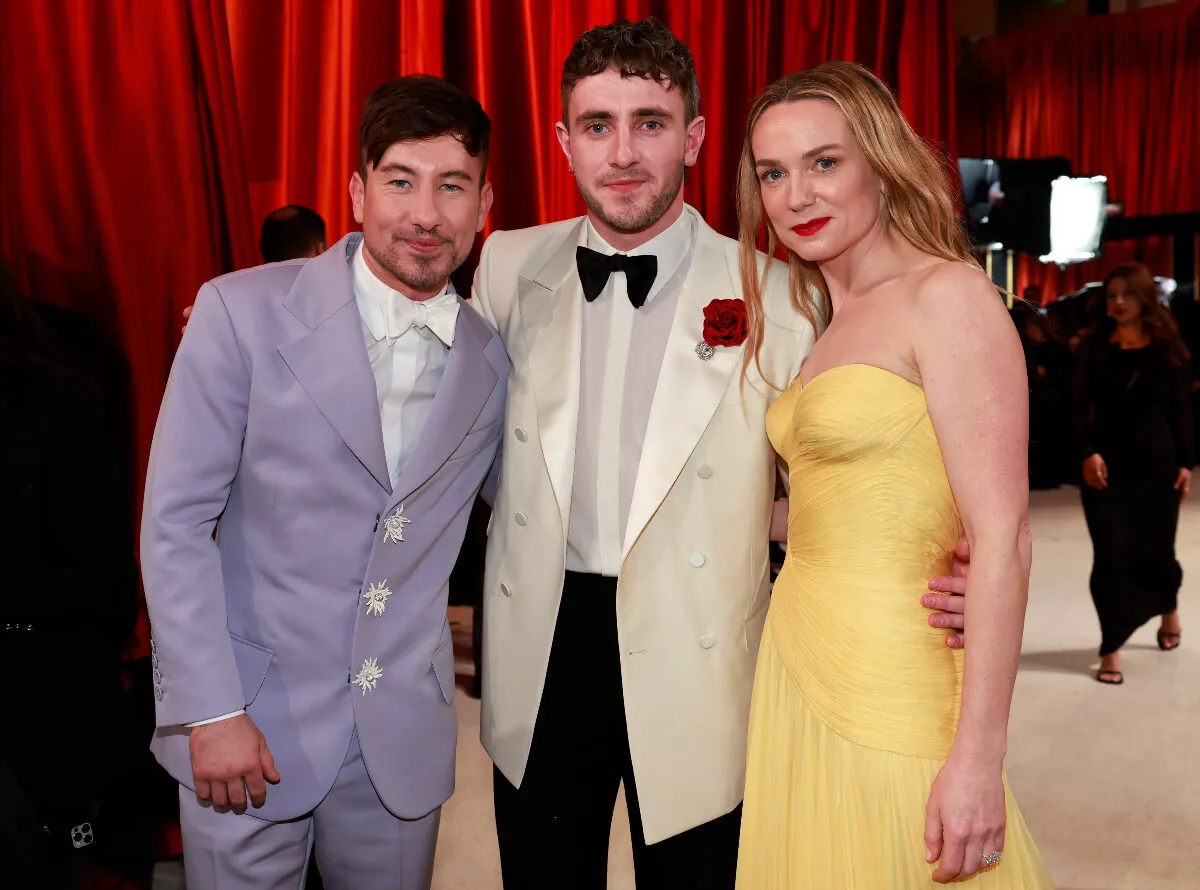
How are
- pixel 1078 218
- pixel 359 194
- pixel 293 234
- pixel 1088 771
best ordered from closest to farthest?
pixel 359 194, pixel 293 234, pixel 1088 771, pixel 1078 218

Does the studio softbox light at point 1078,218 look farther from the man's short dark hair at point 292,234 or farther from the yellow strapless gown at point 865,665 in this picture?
the yellow strapless gown at point 865,665

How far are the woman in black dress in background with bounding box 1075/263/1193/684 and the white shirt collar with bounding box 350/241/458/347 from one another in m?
3.84

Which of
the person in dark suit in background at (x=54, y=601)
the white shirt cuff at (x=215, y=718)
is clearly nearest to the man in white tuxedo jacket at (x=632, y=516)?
the white shirt cuff at (x=215, y=718)

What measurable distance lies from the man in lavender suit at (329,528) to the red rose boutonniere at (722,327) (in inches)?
14.2

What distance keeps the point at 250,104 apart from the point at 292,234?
458mm

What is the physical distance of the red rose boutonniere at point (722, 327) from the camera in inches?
A: 69.6

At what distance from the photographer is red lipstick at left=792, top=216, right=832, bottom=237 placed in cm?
167

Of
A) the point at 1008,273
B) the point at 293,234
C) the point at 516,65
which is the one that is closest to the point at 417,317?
the point at 293,234

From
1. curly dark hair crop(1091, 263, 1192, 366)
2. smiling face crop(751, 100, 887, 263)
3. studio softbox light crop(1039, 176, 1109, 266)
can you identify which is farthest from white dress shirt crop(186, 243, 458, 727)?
studio softbox light crop(1039, 176, 1109, 266)

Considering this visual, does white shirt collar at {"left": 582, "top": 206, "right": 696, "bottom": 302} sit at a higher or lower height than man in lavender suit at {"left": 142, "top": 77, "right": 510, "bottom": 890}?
higher

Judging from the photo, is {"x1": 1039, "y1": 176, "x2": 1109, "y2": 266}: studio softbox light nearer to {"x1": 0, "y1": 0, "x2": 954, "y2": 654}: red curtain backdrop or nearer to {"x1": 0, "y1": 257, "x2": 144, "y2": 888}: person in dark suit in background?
{"x1": 0, "y1": 0, "x2": 954, "y2": 654}: red curtain backdrop

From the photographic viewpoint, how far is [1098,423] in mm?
4926

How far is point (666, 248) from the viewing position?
1882mm

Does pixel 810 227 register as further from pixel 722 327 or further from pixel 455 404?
pixel 455 404
